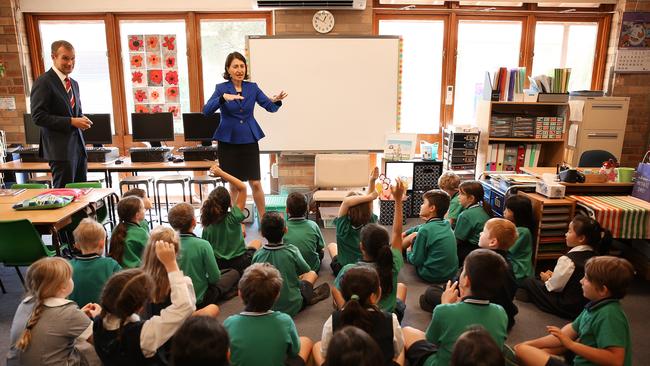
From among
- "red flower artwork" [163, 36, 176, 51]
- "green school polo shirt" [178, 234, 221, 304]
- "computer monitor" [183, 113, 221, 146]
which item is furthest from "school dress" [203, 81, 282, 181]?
"red flower artwork" [163, 36, 176, 51]

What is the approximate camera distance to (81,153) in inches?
146

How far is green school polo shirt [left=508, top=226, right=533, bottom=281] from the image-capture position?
9.53ft

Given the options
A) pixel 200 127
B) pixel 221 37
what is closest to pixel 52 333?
pixel 200 127

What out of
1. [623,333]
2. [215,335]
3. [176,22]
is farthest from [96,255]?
[176,22]

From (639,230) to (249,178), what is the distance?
2.99m

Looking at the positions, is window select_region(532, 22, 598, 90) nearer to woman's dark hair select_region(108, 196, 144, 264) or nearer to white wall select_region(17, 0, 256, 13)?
white wall select_region(17, 0, 256, 13)

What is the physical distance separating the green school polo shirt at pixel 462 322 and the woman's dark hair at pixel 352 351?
576 mm

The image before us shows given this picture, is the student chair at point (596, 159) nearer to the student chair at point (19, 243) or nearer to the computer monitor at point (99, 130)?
the student chair at point (19, 243)

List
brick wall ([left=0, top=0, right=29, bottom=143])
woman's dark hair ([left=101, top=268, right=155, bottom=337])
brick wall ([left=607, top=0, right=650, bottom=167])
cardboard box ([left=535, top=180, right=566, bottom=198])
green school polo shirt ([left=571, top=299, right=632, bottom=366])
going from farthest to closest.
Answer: brick wall ([left=607, top=0, right=650, bottom=167]) → brick wall ([left=0, top=0, right=29, bottom=143]) → cardboard box ([left=535, top=180, right=566, bottom=198]) → green school polo shirt ([left=571, top=299, right=632, bottom=366]) → woman's dark hair ([left=101, top=268, right=155, bottom=337])

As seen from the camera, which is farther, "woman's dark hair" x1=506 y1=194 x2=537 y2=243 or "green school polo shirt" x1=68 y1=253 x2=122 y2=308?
"woman's dark hair" x1=506 y1=194 x2=537 y2=243

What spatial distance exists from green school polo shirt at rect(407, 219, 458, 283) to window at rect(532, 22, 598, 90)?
3422mm

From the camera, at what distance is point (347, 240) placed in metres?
2.96

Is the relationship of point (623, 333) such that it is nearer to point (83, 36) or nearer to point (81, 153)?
point (81, 153)

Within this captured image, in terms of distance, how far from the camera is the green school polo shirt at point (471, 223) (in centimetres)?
314
